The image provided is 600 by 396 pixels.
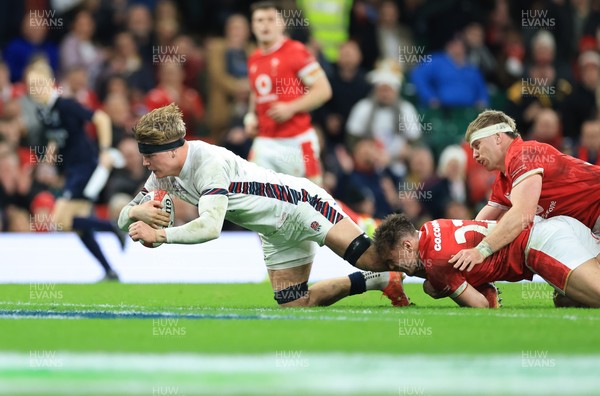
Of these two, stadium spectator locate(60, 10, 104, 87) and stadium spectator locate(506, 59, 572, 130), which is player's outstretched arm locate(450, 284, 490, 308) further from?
stadium spectator locate(60, 10, 104, 87)

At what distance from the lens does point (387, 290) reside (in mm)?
9703

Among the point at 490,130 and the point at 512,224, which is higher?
the point at 490,130

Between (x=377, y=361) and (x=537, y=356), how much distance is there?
87 centimetres

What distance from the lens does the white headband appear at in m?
9.27

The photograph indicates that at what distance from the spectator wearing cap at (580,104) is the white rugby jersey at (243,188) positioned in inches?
360

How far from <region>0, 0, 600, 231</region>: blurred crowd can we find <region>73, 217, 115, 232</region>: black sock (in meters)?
2.28

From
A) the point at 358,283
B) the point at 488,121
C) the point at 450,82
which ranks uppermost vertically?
the point at 488,121

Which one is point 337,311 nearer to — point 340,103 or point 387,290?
point 387,290

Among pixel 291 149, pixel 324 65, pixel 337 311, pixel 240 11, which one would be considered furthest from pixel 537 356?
pixel 240 11

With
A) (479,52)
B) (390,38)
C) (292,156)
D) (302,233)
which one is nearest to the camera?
(302,233)

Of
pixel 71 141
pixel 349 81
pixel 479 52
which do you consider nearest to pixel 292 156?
pixel 71 141

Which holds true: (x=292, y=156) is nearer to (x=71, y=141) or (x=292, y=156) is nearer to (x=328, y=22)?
(x=71, y=141)

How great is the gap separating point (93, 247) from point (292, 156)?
2440 mm

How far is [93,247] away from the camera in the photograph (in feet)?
43.8
